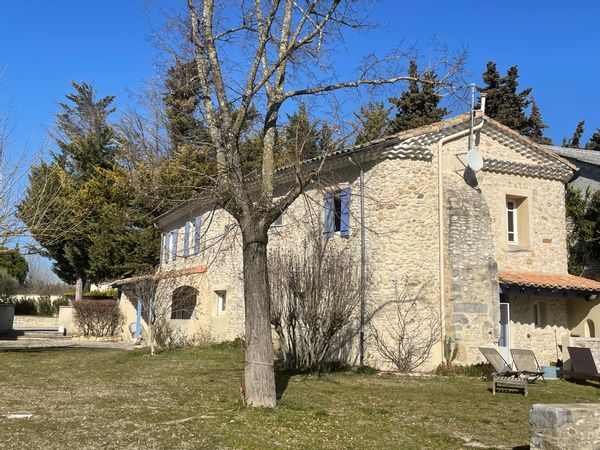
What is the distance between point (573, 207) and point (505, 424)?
14634mm

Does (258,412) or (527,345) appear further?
(527,345)

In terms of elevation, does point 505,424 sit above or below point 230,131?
below

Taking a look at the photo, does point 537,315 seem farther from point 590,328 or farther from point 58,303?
point 58,303

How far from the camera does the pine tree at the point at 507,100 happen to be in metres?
35.8

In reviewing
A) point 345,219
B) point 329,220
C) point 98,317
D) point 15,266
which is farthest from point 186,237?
point 15,266

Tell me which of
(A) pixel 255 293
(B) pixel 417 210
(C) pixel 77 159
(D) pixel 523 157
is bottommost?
(A) pixel 255 293

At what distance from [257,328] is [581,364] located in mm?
9556

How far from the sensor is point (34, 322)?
40.5 metres

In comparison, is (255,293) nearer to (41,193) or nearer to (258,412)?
(258,412)

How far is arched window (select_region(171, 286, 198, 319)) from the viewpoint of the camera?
22.6 m

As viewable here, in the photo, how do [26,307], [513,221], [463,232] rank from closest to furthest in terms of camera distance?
[463,232] < [513,221] < [26,307]

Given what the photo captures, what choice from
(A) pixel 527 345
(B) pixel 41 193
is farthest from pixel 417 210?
(B) pixel 41 193

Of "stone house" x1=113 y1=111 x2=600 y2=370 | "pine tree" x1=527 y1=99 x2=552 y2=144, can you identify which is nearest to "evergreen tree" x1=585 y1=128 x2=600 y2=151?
"pine tree" x1=527 y1=99 x2=552 y2=144

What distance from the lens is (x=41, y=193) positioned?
61.8ft
